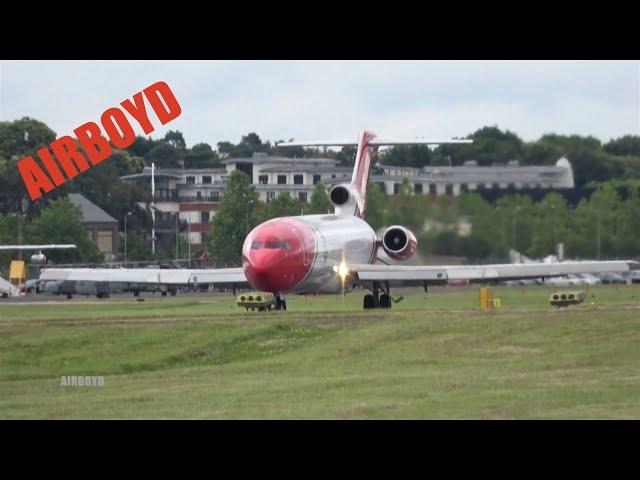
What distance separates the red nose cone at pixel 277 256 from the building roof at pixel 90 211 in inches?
2247

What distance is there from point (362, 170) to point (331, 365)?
3110 cm

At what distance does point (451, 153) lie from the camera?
197ft

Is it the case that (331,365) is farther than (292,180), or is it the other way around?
(292,180)

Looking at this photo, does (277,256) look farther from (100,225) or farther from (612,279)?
(100,225)

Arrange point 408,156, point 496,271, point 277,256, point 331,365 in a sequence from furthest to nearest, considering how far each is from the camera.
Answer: point 408,156, point 496,271, point 277,256, point 331,365

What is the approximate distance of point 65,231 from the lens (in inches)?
3964

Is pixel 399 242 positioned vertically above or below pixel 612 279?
above

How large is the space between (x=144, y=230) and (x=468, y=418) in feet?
287

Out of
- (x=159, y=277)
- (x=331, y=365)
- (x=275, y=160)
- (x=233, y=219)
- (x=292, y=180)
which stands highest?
(x=275, y=160)

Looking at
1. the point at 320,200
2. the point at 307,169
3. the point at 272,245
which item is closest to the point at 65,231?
the point at 307,169

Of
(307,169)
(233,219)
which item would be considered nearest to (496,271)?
(307,169)

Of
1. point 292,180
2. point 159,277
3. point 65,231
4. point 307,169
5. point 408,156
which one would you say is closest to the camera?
point 159,277

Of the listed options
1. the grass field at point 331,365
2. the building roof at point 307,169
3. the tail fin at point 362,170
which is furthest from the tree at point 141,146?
the grass field at point 331,365

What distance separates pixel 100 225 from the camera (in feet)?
359
